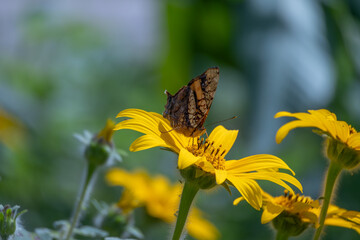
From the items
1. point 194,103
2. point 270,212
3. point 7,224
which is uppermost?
point 194,103

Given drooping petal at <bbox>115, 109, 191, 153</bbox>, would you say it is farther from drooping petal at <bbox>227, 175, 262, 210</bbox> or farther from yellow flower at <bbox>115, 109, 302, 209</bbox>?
drooping petal at <bbox>227, 175, 262, 210</bbox>

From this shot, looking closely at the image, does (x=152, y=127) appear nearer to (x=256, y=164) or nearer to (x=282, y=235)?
(x=256, y=164)

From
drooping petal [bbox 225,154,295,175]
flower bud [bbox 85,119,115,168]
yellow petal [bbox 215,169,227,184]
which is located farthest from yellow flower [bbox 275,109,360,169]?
flower bud [bbox 85,119,115,168]

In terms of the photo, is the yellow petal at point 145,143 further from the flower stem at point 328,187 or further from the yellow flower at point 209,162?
the flower stem at point 328,187

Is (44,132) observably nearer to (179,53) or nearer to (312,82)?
(179,53)

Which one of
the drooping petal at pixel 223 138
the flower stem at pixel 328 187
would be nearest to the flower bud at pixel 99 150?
the drooping petal at pixel 223 138

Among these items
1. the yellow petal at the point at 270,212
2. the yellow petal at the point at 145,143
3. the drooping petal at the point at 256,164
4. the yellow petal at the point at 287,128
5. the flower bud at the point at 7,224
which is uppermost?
the yellow petal at the point at 287,128

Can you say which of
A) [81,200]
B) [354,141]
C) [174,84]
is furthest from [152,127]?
[174,84]
